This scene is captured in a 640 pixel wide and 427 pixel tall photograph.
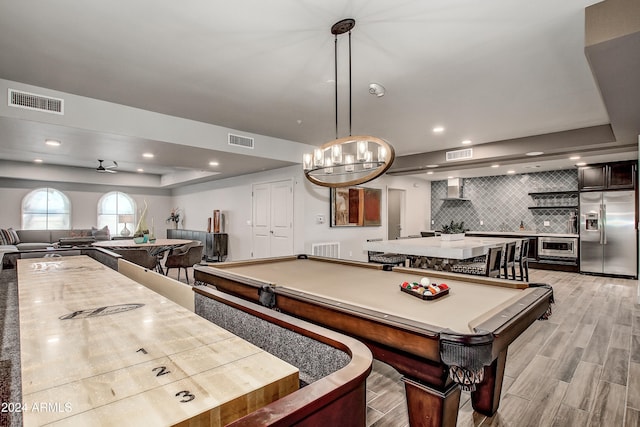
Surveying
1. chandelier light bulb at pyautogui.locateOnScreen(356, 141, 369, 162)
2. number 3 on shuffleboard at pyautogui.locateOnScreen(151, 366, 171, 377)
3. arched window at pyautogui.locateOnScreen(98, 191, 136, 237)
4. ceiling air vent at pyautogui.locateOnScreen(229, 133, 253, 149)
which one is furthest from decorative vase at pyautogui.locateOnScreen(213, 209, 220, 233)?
number 3 on shuffleboard at pyautogui.locateOnScreen(151, 366, 171, 377)

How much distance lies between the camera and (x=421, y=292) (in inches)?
77.0

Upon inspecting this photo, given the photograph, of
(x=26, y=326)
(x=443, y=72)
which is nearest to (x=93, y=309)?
(x=26, y=326)

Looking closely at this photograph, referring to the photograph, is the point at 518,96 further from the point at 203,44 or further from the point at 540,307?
the point at 203,44

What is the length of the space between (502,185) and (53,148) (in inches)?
371

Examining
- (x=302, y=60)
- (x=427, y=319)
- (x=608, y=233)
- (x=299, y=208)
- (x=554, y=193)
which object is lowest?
(x=427, y=319)

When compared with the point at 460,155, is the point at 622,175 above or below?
below

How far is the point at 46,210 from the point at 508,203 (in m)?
12.7

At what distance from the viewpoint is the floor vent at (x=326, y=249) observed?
6061 mm

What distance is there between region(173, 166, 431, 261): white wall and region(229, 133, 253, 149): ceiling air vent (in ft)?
3.94

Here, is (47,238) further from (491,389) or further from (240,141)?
(491,389)

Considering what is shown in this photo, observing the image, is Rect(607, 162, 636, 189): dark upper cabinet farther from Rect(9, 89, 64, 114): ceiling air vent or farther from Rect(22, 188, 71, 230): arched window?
Rect(22, 188, 71, 230): arched window

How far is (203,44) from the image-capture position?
2.51 m

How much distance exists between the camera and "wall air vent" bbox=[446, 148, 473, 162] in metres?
5.73

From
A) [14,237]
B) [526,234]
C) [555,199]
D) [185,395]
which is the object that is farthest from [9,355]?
[14,237]
